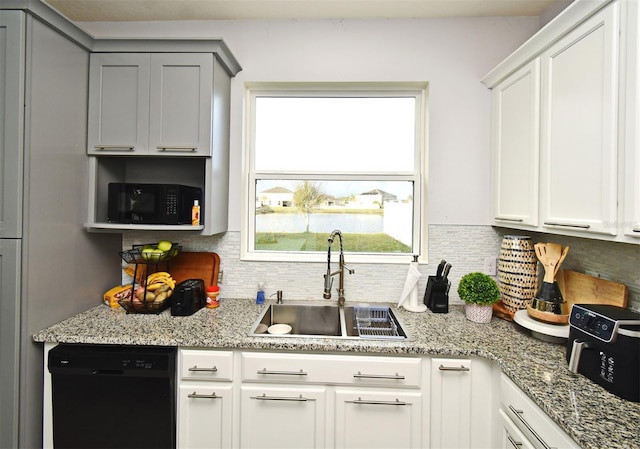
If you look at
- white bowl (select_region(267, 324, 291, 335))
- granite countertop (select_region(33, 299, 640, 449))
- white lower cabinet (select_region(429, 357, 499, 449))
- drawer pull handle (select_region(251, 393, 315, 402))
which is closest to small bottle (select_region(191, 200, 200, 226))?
granite countertop (select_region(33, 299, 640, 449))

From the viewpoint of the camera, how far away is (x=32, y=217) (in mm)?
1464

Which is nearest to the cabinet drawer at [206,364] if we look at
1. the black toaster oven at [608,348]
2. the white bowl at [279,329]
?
the white bowl at [279,329]

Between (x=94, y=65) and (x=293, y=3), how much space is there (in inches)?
50.0

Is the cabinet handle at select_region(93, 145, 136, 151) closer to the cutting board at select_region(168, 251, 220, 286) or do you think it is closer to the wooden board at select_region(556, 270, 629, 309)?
the cutting board at select_region(168, 251, 220, 286)

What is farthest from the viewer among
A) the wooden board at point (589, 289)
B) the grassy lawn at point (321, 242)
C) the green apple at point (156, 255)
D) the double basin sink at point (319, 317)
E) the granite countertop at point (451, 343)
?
the grassy lawn at point (321, 242)

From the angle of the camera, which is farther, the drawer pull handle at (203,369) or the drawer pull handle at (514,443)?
the drawer pull handle at (203,369)

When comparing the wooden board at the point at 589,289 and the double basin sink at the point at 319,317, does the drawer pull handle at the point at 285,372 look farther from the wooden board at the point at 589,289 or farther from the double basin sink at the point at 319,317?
the wooden board at the point at 589,289

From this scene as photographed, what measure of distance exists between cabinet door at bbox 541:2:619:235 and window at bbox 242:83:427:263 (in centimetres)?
75

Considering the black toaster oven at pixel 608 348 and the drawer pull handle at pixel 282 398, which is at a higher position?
the black toaster oven at pixel 608 348

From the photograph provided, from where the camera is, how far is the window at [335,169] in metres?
2.11

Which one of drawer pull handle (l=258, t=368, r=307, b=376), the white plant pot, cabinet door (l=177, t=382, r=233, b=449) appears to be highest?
the white plant pot

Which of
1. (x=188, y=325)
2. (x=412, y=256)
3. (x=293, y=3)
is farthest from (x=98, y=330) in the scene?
(x=293, y=3)

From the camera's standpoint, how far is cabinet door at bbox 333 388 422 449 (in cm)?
142

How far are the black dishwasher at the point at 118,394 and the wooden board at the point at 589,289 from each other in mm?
2075
